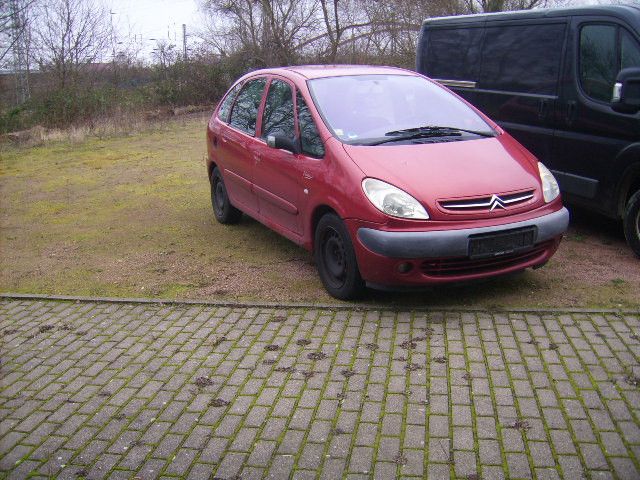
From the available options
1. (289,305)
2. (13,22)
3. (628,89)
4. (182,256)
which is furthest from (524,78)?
(13,22)

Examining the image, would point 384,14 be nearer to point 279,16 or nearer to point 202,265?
point 279,16

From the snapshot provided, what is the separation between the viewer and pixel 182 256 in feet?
23.0

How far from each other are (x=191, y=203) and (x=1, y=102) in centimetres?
1449

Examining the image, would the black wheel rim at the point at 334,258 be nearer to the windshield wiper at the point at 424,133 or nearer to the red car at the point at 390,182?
the red car at the point at 390,182

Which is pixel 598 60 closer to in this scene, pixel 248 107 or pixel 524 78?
pixel 524 78

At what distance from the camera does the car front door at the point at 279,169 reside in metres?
5.93

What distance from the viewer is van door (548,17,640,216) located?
621cm

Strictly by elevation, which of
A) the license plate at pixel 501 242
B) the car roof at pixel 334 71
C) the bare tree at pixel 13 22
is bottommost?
the license plate at pixel 501 242

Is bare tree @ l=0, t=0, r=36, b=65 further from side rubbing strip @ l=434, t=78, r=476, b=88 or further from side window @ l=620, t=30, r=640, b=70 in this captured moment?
side window @ l=620, t=30, r=640, b=70

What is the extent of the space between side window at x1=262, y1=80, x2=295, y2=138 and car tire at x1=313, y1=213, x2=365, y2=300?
1.03 m

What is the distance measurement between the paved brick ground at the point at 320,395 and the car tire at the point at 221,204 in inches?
102

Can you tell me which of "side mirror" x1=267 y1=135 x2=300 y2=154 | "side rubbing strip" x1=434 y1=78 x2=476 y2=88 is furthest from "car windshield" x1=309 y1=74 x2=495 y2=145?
"side rubbing strip" x1=434 y1=78 x2=476 y2=88

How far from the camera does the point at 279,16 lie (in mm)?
24172

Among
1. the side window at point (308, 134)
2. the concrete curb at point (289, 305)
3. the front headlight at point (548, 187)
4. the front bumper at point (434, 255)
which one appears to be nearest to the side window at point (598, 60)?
the front headlight at point (548, 187)
